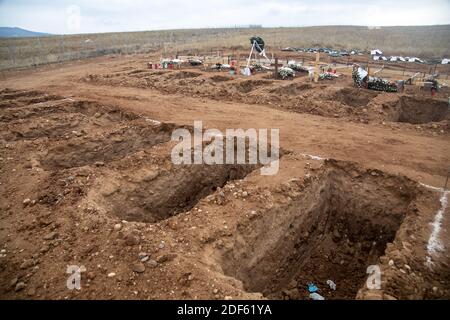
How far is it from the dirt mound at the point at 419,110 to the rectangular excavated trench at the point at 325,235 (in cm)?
652

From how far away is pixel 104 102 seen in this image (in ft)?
42.9

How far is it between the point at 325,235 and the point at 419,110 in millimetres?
8722

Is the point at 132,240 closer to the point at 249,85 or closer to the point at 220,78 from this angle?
the point at 249,85

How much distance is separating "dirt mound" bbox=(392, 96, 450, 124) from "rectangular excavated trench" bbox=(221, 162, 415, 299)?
6.52 m

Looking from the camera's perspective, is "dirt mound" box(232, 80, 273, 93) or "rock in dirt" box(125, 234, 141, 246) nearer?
"rock in dirt" box(125, 234, 141, 246)

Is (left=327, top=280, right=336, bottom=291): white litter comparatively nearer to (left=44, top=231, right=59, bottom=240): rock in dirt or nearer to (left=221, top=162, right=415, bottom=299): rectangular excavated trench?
(left=221, top=162, right=415, bottom=299): rectangular excavated trench

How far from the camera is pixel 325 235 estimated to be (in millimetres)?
7410

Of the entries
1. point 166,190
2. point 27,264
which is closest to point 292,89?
point 166,190

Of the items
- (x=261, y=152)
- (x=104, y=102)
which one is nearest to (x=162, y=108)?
(x=104, y=102)

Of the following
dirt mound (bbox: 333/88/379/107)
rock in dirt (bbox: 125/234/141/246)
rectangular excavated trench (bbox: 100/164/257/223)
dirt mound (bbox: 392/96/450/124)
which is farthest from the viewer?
dirt mound (bbox: 333/88/379/107)

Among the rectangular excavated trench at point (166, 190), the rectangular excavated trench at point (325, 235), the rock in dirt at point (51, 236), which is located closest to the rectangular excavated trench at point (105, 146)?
the rectangular excavated trench at point (166, 190)

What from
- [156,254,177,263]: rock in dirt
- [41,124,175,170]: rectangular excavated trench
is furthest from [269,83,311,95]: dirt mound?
[156,254,177,263]: rock in dirt

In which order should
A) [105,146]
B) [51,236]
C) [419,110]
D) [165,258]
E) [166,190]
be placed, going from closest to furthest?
[165,258] → [51,236] → [166,190] → [105,146] → [419,110]

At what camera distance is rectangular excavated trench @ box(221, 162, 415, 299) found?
5.90 meters
